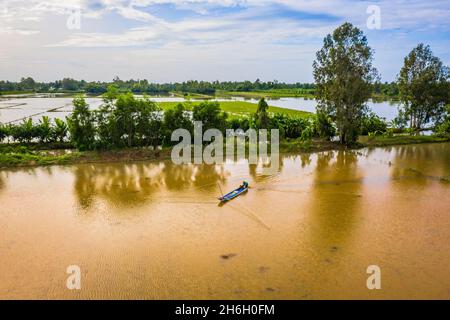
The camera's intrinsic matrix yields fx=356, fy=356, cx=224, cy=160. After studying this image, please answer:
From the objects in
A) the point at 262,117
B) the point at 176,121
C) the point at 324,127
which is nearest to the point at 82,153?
the point at 176,121

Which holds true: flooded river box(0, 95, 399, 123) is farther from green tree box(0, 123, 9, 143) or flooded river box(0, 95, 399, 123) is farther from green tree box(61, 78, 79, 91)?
green tree box(61, 78, 79, 91)

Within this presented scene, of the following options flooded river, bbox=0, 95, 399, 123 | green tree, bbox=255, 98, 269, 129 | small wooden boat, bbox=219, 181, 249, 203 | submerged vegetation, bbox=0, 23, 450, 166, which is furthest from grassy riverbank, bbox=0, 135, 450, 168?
small wooden boat, bbox=219, 181, 249, 203

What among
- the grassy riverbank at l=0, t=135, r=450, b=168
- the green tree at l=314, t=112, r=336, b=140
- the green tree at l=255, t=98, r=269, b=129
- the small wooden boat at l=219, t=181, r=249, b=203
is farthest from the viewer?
the green tree at l=314, t=112, r=336, b=140

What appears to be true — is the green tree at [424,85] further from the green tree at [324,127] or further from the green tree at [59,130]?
the green tree at [59,130]

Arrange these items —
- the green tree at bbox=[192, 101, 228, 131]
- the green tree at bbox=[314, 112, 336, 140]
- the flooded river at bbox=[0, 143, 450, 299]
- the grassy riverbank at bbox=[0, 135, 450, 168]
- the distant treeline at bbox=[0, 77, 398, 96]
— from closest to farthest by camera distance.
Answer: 1. the flooded river at bbox=[0, 143, 450, 299]
2. the grassy riverbank at bbox=[0, 135, 450, 168]
3. the green tree at bbox=[192, 101, 228, 131]
4. the green tree at bbox=[314, 112, 336, 140]
5. the distant treeline at bbox=[0, 77, 398, 96]

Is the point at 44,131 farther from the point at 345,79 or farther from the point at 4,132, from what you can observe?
the point at 345,79
